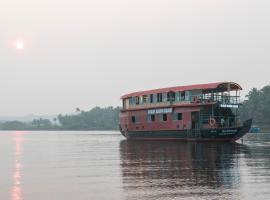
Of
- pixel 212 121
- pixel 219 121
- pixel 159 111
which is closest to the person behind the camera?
pixel 212 121

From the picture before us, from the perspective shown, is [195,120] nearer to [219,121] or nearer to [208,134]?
[208,134]

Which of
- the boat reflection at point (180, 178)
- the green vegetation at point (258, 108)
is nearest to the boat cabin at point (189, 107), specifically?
the boat reflection at point (180, 178)

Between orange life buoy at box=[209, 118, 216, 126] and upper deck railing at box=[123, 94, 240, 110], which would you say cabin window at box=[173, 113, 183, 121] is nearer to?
upper deck railing at box=[123, 94, 240, 110]

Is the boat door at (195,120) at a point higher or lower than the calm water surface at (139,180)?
higher

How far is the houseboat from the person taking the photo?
2144 inches

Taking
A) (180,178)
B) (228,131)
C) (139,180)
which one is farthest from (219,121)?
(139,180)

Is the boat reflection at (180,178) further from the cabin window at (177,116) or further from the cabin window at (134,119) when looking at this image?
the cabin window at (134,119)

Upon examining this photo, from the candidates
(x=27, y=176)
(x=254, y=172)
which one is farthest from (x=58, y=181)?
(x=254, y=172)

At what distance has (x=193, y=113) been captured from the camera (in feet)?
185

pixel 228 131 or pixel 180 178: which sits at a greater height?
pixel 228 131

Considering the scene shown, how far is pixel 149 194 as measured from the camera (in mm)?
18672

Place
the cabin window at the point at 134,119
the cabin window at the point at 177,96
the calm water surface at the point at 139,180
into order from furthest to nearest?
the cabin window at the point at 134,119
the cabin window at the point at 177,96
the calm water surface at the point at 139,180

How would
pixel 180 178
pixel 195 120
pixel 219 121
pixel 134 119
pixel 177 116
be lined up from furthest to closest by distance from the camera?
pixel 134 119, pixel 177 116, pixel 195 120, pixel 219 121, pixel 180 178

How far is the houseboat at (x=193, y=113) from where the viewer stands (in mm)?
54469
